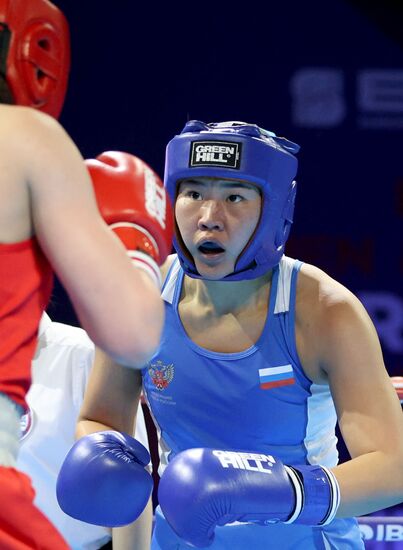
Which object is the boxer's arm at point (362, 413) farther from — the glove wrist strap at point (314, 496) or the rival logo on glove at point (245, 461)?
the rival logo on glove at point (245, 461)

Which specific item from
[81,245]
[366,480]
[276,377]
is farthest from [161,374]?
[81,245]

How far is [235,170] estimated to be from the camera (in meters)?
1.91

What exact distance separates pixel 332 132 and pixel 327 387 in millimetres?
1946

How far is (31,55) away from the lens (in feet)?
4.39

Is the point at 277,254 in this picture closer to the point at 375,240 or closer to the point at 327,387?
the point at 327,387

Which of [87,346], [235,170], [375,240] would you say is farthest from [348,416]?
[375,240]

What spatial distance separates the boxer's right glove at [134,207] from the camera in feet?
4.55


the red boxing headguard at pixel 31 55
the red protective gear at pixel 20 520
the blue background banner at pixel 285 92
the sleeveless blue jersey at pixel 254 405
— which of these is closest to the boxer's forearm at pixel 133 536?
the sleeveless blue jersey at pixel 254 405

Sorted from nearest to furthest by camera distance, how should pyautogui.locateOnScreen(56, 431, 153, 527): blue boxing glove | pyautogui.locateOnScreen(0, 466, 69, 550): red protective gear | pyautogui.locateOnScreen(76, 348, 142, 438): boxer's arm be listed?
pyautogui.locateOnScreen(0, 466, 69, 550): red protective gear, pyautogui.locateOnScreen(56, 431, 153, 527): blue boxing glove, pyautogui.locateOnScreen(76, 348, 142, 438): boxer's arm

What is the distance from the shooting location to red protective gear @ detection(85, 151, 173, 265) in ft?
4.56

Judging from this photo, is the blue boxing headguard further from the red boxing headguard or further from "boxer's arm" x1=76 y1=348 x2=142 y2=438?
the red boxing headguard

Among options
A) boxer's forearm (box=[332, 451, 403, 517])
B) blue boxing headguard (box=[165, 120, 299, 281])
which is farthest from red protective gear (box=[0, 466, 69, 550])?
blue boxing headguard (box=[165, 120, 299, 281])

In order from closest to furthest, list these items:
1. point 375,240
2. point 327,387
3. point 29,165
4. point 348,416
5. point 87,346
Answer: point 29,165 → point 348,416 → point 327,387 → point 87,346 → point 375,240

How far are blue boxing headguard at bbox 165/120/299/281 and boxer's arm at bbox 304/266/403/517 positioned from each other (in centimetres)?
18
